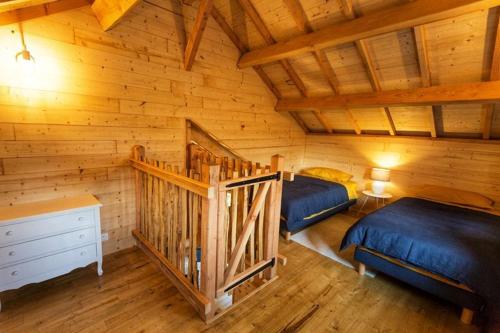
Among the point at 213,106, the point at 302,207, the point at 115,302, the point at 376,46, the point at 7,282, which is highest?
the point at 376,46

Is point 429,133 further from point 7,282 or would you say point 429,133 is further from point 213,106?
point 7,282

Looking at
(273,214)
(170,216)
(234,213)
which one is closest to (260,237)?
(273,214)

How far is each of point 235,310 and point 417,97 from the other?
3077 mm

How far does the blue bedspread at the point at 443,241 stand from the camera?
5.76ft

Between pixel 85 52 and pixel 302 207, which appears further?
pixel 302 207

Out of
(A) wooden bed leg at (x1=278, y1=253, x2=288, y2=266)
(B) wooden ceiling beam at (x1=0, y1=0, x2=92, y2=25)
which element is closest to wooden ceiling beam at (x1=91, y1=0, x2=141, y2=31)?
(B) wooden ceiling beam at (x1=0, y1=0, x2=92, y2=25)

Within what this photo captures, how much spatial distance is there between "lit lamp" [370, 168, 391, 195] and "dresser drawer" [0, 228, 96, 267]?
154 inches

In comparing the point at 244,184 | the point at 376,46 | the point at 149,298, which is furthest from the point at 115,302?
the point at 376,46

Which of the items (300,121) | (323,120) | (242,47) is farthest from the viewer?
(300,121)

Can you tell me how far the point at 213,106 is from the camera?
11.0 ft

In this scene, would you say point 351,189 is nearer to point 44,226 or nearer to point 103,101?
point 103,101

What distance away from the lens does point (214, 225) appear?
65.9 inches

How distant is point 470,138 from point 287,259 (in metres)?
3.09

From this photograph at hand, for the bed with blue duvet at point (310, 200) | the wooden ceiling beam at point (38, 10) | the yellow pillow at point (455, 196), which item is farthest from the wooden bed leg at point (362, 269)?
the wooden ceiling beam at point (38, 10)
